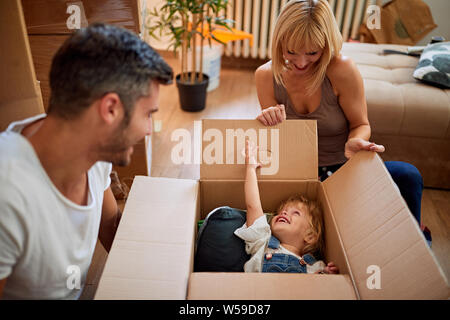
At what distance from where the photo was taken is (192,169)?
2.31m

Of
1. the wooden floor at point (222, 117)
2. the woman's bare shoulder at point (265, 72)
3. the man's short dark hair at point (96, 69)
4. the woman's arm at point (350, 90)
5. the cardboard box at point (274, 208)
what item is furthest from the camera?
the wooden floor at point (222, 117)

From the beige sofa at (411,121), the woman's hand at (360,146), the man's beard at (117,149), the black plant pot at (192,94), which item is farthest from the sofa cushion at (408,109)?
the man's beard at (117,149)

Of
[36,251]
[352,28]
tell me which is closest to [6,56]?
[36,251]

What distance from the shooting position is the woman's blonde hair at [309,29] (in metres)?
1.27

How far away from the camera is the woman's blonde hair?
4.15 feet

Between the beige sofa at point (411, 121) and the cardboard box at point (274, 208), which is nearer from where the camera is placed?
the cardboard box at point (274, 208)

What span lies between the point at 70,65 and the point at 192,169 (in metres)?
1.65

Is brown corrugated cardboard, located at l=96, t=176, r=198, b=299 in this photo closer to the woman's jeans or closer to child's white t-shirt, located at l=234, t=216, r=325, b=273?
child's white t-shirt, located at l=234, t=216, r=325, b=273

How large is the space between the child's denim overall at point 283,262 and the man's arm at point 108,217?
1.61 feet

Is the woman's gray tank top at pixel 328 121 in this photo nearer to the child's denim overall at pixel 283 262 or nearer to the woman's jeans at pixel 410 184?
the woman's jeans at pixel 410 184

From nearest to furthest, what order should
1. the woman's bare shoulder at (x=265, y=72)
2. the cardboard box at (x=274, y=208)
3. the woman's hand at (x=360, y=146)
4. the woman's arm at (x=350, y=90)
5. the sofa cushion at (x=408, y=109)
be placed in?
the cardboard box at (x=274, y=208)
the woman's hand at (x=360, y=146)
the woman's arm at (x=350, y=90)
the woman's bare shoulder at (x=265, y=72)
the sofa cushion at (x=408, y=109)

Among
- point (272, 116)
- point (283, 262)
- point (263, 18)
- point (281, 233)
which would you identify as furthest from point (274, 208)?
point (263, 18)

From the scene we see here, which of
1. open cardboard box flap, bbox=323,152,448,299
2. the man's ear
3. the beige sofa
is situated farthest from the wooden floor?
the man's ear

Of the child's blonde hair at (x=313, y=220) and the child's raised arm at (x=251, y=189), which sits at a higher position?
the child's raised arm at (x=251, y=189)
